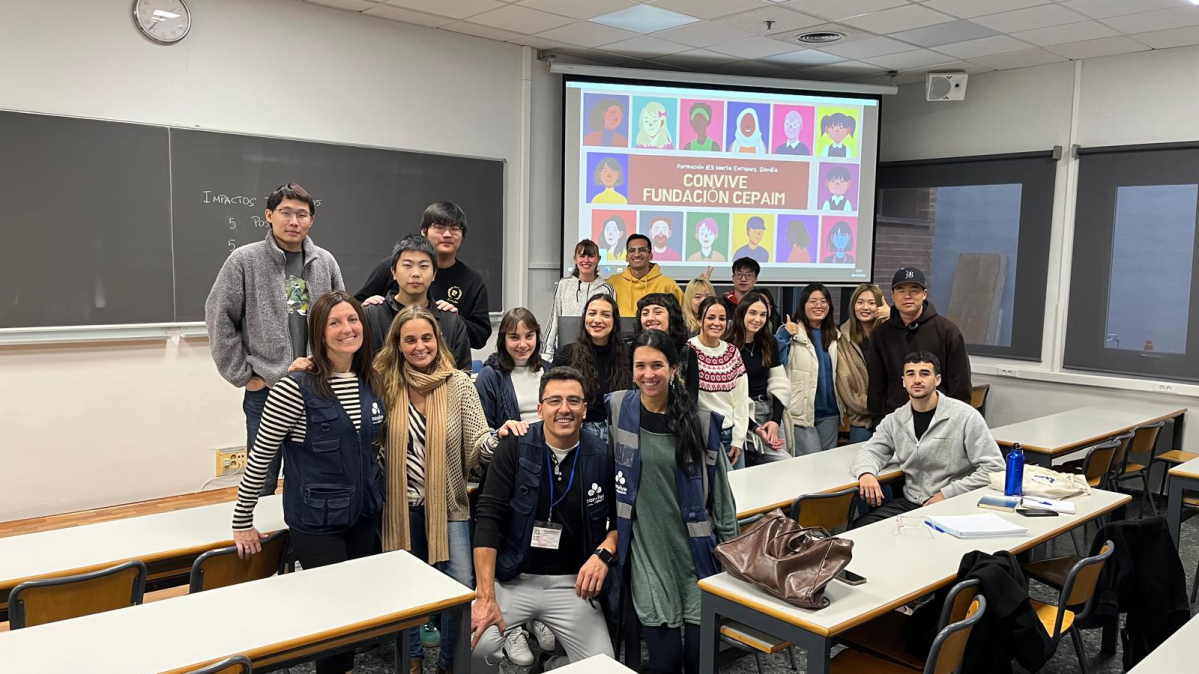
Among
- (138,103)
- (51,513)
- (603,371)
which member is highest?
(138,103)

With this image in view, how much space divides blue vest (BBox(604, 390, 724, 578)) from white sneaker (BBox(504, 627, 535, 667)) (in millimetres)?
403

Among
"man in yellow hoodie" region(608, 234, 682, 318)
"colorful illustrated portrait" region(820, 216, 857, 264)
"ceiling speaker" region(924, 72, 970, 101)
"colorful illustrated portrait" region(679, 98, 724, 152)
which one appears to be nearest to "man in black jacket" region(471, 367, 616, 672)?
"man in yellow hoodie" region(608, 234, 682, 318)

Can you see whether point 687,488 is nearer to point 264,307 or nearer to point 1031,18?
point 264,307

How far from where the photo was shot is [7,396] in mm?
4383

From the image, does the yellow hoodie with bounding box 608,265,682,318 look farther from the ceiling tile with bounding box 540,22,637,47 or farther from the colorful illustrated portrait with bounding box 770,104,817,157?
the colorful illustrated portrait with bounding box 770,104,817,157

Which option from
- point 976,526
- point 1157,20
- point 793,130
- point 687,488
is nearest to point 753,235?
point 793,130

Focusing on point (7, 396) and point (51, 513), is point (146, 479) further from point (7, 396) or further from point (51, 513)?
point (7, 396)

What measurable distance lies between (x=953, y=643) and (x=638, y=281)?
355 cm

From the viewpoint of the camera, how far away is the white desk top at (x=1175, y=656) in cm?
203

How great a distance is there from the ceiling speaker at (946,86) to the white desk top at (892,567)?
4516 mm

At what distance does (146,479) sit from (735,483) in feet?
11.4

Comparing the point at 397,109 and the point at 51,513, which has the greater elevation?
the point at 397,109

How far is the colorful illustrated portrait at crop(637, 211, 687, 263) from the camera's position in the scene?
22.0 ft

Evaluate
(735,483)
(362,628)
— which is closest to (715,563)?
(735,483)
